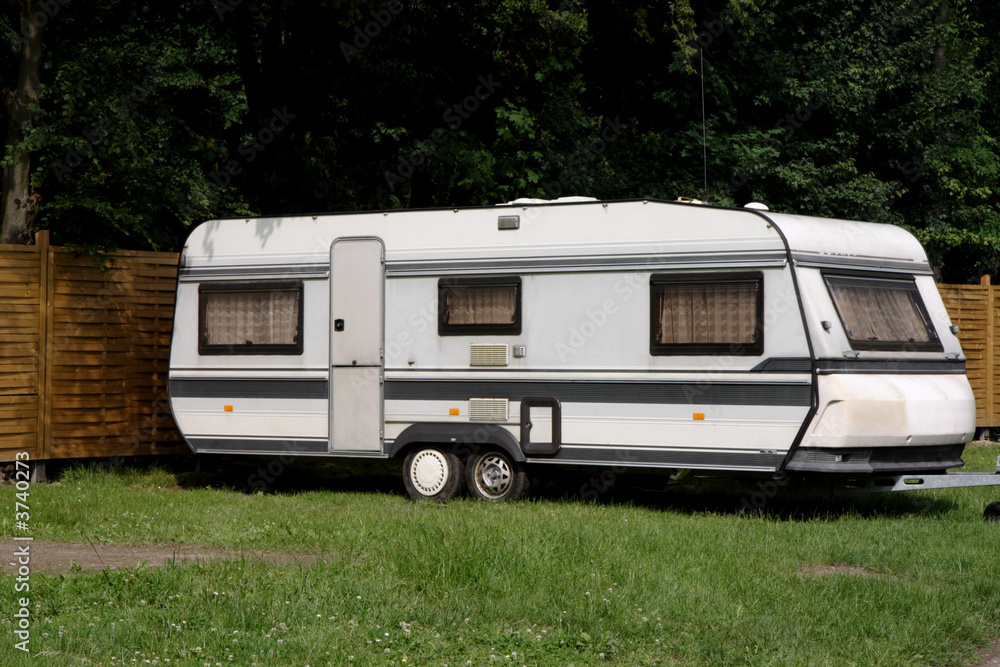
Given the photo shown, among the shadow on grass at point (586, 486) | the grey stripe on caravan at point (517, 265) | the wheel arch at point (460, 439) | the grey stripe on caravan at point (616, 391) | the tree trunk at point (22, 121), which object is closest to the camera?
the grey stripe on caravan at point (616, 391)

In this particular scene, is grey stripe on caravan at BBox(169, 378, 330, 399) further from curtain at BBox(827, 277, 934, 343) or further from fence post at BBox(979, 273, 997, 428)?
fence post at BBox(979, 273, 997, 428)

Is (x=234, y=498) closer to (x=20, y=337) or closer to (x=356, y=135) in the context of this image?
(x=20, y=337)

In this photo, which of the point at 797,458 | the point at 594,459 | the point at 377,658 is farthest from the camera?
the point at 594,459

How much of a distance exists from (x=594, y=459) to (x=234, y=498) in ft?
12.4

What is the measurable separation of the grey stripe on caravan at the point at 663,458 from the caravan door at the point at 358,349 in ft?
5.95

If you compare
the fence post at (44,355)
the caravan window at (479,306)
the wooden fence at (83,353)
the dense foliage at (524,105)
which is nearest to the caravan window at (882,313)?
the caravan window at (479,306)

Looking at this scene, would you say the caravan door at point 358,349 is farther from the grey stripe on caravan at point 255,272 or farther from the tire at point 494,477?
the tire at point 494,477

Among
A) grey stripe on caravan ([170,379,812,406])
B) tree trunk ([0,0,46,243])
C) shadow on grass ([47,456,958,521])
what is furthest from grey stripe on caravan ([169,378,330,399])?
tree trunk ([0,0,46,243])

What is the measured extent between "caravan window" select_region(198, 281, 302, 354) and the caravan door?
49 cm

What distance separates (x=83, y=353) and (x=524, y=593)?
790cm

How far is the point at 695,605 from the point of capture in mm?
6871

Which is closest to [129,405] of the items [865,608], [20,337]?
[20,337]

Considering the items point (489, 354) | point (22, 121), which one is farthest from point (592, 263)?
point (22, 121)

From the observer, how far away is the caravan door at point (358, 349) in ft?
40.1
